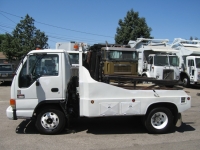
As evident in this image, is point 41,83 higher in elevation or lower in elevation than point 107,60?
lower

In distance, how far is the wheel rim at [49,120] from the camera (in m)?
5.97

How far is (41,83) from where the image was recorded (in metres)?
5.86

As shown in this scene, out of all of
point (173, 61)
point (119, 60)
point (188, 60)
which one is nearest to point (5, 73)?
point (119, 60)

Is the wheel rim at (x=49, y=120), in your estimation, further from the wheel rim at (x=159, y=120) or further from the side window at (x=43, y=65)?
the wheel rim at (x=159, y=120)

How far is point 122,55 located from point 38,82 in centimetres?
844

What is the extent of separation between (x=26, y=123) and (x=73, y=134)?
1.82 meters

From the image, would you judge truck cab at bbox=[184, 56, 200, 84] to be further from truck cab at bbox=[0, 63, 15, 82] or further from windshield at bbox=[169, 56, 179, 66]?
truck cab at bbox=[0, 63, 15, 82]

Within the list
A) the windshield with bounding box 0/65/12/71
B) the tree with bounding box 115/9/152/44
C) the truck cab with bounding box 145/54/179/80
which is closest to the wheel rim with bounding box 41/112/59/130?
the truck cab with bounding box 145/54/179/80

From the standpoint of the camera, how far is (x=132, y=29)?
30266mm

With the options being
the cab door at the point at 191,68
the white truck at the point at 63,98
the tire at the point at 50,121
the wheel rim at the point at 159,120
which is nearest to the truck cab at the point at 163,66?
the cab door at the point at 191,68

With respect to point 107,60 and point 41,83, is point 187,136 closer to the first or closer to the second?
point 41,83

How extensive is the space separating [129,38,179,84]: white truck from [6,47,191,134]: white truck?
395 inches

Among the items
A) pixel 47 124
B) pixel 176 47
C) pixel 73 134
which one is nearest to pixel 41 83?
pixel 47 124

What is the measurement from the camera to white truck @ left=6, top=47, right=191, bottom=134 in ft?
18.9
